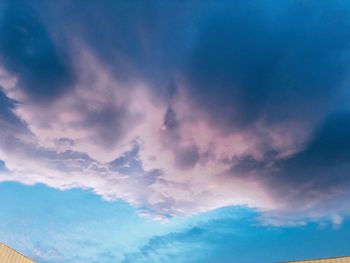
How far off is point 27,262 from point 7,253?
418 centimetres

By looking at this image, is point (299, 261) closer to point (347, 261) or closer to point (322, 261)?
point (322, 261)

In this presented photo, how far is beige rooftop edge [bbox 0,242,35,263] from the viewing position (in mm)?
40188

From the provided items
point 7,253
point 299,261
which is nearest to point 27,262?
point 7,253

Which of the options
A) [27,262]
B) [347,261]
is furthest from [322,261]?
[27,262]

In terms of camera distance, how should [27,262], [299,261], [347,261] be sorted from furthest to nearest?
[27,262] → [299,261] → [347,261]

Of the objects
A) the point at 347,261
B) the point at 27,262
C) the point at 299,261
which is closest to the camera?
the point at 347,261

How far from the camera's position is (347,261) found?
36344mm

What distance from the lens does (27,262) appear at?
4412 centimetres

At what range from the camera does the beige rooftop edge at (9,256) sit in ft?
132

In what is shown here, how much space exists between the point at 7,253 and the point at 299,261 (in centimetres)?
3756

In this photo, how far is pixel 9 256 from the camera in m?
41.1

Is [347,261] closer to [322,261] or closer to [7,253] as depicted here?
[322,261]

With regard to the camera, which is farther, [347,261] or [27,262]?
[27,262]

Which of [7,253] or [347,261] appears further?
[7,253]
